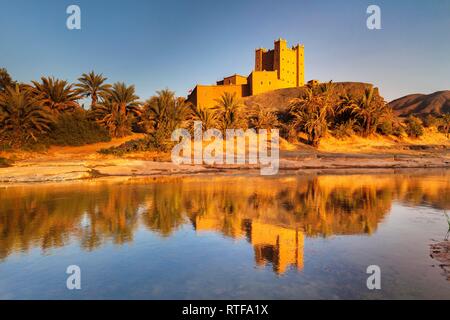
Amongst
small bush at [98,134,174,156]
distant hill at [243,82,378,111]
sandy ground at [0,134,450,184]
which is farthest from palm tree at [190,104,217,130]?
distant hill at [243,82,378,111]

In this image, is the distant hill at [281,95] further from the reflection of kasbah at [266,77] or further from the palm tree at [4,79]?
the palm tree at [4,79]

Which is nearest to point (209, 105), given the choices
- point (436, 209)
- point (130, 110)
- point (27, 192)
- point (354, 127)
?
point (130, 110)

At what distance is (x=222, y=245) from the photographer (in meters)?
6.05

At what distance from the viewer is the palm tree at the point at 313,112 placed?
3019 centimetres

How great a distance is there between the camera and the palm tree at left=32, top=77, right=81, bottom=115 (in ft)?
93.0

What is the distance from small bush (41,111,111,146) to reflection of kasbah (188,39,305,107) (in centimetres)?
2378

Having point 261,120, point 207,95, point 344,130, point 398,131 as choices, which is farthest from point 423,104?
point 261,120

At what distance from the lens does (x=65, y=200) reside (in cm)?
1062

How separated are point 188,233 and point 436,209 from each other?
272 inches

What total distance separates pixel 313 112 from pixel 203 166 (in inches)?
598

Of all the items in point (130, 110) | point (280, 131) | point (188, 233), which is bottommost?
point (188, 233)

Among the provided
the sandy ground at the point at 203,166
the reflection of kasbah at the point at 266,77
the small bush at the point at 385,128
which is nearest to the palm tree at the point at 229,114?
the sandy ground at the point at 203,166

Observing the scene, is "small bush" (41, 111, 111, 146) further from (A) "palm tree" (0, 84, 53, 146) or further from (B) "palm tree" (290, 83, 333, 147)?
(B) "palm tree" (290, 83, 333, 147)

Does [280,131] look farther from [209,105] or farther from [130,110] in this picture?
[209,105]
